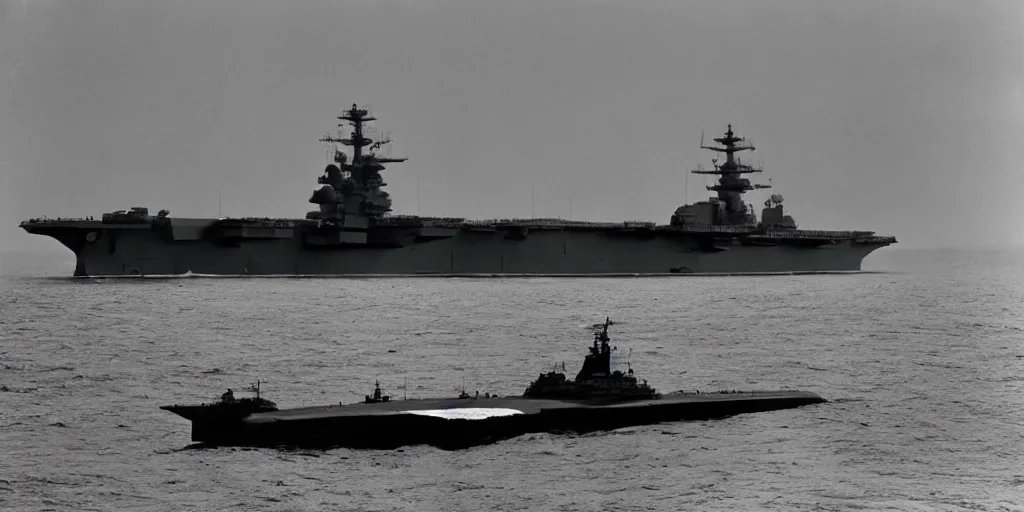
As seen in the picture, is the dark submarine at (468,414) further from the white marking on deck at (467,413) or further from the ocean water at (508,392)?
the ocean water at (508,392)

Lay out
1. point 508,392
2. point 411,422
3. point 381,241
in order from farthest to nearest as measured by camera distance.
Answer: point 381,241
point 508,392
point 411,422

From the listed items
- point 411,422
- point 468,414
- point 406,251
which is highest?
point 406,251

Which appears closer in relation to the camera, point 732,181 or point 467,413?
point 467,413

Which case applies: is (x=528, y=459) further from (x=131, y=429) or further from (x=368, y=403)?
(x=131, y=429)

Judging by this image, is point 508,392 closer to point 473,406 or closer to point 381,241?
point 473,406

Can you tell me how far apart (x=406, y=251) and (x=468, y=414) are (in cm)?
2930

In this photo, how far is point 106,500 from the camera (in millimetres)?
13523

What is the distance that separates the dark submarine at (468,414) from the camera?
1688cm

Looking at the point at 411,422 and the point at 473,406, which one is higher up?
the point at 473,406

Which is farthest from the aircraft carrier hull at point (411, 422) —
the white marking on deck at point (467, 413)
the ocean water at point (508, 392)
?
the ocean water at point (508, 392)

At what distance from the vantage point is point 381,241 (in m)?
45.5

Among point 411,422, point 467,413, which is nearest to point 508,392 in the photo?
point 467,413

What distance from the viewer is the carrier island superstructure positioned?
4309 cm

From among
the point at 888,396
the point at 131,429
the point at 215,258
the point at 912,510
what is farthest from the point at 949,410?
the point at 215,258
